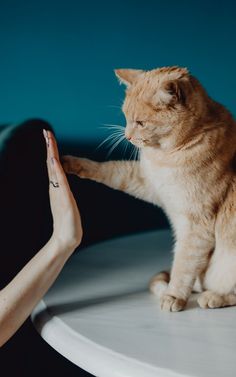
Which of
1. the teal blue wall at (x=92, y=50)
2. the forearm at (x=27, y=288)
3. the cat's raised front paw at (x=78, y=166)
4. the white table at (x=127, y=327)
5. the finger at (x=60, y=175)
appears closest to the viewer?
the white table at (x=127, y=327)

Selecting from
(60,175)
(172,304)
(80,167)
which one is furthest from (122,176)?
(172,304)

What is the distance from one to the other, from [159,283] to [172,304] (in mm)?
120

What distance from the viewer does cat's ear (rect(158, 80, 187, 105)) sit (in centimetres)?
100

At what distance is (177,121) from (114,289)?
41cm

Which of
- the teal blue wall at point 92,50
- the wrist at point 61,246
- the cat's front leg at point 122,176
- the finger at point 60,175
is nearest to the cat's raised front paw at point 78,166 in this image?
the cat's front leg at point 122,176

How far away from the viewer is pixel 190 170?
3.55 feet

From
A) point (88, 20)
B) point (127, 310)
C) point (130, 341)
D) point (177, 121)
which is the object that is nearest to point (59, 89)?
point (88, 20)

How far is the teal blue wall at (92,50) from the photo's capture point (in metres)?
1.57

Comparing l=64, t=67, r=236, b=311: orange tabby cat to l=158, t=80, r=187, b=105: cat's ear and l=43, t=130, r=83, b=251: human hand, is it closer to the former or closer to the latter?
l=158, t=80, r=187, b=105: cat's ear

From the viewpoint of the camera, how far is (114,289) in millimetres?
1188

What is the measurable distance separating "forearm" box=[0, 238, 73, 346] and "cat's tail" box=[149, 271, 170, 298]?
24 cm

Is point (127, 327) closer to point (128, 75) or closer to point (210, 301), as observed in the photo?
point (210, 301)

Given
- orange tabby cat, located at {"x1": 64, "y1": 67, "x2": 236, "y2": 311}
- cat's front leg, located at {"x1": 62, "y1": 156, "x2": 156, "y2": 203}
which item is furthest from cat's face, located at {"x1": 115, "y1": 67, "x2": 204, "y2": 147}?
cat's front leg, located at {"x1": 62, "y1": 156, "x2": 156, "y2": 203}

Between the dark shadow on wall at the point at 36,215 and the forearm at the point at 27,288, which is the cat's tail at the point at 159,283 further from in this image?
the dark shadow on wall at the point at 36,215
